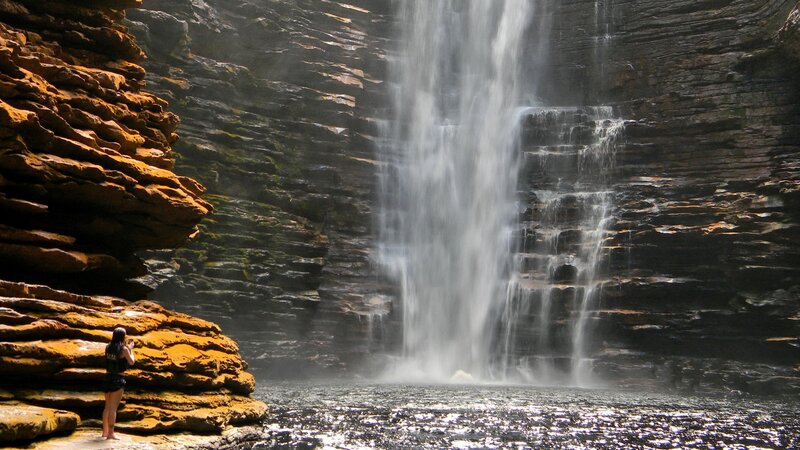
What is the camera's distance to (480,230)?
121ft

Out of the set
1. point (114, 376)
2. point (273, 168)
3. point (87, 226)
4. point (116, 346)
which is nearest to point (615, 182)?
point (273, 168)

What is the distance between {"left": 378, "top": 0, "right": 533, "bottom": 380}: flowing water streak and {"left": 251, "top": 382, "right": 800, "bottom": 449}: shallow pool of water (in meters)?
9.07

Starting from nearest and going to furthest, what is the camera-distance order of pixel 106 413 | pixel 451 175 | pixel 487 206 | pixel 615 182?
pixel 106 413, pixel 615 182, pixel 487 206, pixel 451 175

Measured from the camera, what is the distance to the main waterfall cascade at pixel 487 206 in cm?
3369

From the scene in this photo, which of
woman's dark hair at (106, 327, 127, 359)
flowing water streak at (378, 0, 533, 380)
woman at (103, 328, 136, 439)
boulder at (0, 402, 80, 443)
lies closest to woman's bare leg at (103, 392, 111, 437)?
woman at (103, 328, 136, 439)

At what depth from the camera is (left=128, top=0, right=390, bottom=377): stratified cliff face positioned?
104ft

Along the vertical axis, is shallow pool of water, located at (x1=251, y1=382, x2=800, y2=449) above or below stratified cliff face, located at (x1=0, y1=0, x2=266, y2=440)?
below

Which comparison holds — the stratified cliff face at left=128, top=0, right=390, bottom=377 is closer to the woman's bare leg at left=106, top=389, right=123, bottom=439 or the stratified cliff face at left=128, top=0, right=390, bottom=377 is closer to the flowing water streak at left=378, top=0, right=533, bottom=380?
the flowing water streak at left=378, top=0, right=533, bottom=380

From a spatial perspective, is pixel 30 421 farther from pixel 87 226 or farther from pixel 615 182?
pixel 615 182

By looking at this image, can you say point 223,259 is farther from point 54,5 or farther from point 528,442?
point 528,442

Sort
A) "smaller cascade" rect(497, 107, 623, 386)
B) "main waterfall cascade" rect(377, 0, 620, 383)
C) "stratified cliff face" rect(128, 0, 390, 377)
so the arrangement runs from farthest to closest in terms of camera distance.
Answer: "main waterfall cascade" rect(377, 0, 620, 383)
"smaller cascade" rect(497, 107, 623, 386)
"stratified cliff face" rect(128, 0, 390, 377)

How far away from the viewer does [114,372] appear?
435 inches

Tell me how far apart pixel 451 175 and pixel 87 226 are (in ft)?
85.8

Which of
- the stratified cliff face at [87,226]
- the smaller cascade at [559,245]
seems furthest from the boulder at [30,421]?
the smaller cascade at [559,245]
